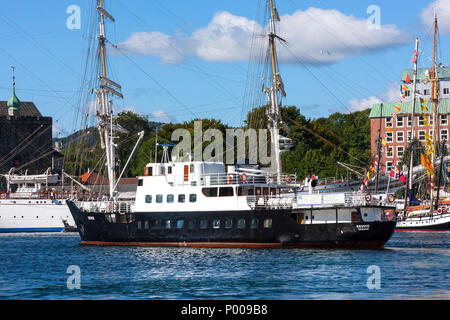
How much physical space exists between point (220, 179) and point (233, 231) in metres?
4.45

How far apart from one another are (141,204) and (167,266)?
15475mm

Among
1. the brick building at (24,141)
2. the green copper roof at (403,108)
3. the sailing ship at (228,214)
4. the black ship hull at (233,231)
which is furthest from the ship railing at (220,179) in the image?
the brick building at (24,141)

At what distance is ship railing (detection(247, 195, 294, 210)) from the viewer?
54.4 m

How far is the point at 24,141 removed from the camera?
144875 millimetres

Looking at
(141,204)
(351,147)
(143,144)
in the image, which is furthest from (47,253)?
(351,147)

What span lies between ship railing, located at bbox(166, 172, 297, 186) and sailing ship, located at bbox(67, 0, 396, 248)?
0.27ft

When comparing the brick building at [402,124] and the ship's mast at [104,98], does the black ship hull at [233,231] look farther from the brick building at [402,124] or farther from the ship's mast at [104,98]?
the brick building at [402,124]

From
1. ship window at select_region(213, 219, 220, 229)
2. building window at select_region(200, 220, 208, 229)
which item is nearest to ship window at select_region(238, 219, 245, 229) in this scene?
ship window at select_region(213, 219, 220, 229)

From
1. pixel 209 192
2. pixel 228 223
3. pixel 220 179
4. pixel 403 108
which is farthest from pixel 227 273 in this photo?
pixel 403 108

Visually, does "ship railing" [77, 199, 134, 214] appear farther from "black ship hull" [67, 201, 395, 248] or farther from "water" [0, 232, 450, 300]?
"water" [0, 232, 450, 300]

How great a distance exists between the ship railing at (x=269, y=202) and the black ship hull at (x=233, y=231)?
22.5 inches

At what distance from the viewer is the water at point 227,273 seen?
3400 cm

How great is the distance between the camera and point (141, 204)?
59812 mm

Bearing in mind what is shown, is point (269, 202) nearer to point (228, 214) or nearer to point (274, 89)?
point (228, 214)
